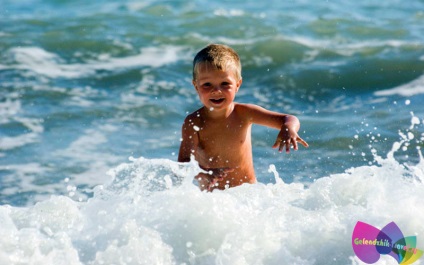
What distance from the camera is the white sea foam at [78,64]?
336 inches

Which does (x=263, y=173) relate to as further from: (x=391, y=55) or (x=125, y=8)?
(x=125, y=8)

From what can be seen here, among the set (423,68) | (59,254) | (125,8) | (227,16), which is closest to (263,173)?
(59,254)

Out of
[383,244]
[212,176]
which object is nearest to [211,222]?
[212,176]

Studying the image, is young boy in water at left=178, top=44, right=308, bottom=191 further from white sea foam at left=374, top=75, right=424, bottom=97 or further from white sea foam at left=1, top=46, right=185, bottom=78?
white sea foam at left=1, top=46, right=185, bottom=78

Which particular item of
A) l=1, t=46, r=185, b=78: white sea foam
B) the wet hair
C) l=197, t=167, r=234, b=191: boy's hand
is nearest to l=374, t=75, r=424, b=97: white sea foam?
l=1, t=46, r=185, b=78: white sea foam

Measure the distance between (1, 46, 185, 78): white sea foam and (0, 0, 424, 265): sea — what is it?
0.08 ft

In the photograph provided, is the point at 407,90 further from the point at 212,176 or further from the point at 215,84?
the point at 212,176

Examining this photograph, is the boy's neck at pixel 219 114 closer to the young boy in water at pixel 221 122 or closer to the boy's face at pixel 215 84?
the young boy in water at pixel 221 122

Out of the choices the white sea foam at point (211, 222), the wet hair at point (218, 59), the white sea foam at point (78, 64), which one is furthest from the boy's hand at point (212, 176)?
the white sea foam at point (78, 64)

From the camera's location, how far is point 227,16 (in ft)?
35.8

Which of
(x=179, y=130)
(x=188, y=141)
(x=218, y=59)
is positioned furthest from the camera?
(x=179, y=130)

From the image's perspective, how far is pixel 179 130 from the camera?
680 cm

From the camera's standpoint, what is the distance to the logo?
12.1 ft

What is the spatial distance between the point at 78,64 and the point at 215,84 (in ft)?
15.0
